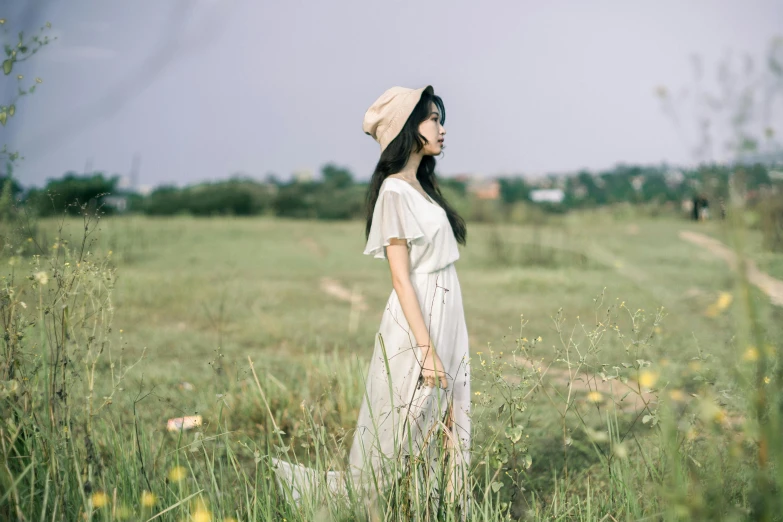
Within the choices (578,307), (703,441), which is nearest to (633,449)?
(703,441)

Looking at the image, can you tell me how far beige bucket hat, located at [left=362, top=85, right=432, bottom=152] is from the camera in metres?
2.62

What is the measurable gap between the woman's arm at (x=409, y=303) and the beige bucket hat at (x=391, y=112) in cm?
42

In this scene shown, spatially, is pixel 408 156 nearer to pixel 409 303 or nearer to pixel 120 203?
pixel 409 303

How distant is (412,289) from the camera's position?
2516 millimetres

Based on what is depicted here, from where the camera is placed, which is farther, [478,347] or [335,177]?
[335,177]

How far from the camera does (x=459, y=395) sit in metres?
2.65

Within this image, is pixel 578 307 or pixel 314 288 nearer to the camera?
pixel 578 307

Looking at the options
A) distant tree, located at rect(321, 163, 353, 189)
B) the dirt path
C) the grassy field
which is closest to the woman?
the grassy field

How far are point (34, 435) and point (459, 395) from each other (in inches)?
56.5

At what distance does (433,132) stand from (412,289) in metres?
0.61

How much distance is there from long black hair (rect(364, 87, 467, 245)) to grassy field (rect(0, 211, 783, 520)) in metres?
0.66

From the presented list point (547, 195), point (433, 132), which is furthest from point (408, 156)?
Result: point (547, 195)

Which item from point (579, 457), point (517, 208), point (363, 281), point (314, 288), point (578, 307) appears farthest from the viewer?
point (517, 208)

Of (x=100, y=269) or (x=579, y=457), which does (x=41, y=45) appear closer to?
(x=100, y=269)
